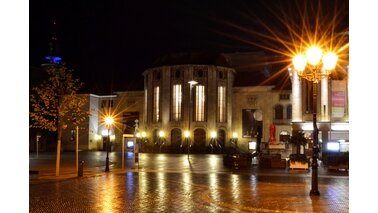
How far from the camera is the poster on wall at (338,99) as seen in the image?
44875 millimetres

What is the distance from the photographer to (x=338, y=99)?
44875mm

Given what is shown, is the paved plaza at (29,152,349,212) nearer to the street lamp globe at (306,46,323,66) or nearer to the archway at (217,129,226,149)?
the street lamp globe at (306,46,323,66)

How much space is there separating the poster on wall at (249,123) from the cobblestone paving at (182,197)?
4546 cm

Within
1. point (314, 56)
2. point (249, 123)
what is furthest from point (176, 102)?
point (314, 56)

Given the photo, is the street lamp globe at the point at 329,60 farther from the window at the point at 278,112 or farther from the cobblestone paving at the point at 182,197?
the window at the point at 278,112

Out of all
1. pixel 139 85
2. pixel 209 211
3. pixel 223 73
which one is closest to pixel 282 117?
pixel 223 73

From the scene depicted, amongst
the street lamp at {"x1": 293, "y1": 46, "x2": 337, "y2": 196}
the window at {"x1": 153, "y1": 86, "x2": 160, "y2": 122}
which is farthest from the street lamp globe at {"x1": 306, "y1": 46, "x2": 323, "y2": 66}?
the window at {"x1": 153, "y1": 86, "x2": 160, "y2": 122}

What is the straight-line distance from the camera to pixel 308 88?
4672 centimetres

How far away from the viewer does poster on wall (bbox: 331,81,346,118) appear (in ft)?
147

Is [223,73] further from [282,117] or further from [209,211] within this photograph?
[209,211]

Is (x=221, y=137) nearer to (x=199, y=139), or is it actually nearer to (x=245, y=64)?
(x=199, y=139)

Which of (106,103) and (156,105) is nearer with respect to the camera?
(156,105)

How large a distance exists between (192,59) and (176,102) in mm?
7044
